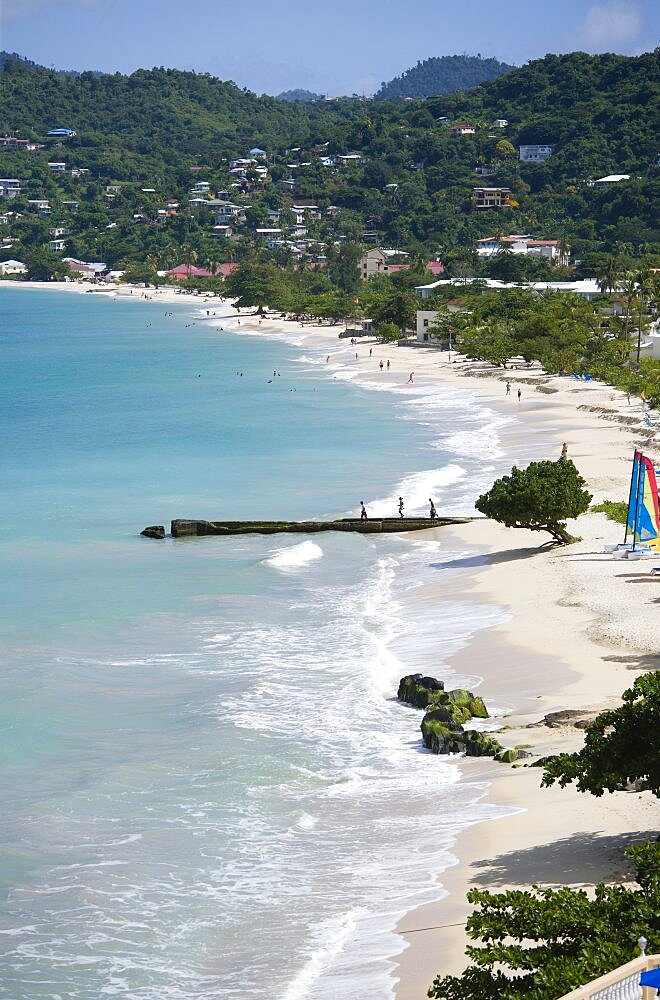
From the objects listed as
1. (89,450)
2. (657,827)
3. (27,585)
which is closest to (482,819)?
(657,827)

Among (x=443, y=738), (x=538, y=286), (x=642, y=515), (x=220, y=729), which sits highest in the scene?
(x=538, y=286)

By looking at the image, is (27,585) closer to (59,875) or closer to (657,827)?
(59,875)

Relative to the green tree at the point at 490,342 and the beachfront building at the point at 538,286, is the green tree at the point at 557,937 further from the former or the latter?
the beachfront building at the point at 538,286

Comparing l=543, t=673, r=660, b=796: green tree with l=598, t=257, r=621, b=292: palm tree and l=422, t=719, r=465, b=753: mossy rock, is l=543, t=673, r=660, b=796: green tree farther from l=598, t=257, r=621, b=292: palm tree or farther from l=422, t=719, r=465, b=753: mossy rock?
l=598, t=257, r=621, b=292: palm tree

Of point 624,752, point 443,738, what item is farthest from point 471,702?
point 624,752

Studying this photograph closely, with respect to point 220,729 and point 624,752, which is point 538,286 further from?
point 624,752

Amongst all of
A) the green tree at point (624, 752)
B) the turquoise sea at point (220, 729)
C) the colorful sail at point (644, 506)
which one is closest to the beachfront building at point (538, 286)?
the turquoise sea at point (220, 729)

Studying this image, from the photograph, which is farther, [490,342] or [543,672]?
[490,342]

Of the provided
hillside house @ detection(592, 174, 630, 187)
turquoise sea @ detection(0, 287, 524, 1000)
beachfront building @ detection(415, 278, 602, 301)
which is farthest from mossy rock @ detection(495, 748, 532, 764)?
hillside house @ detection(592, 174, 630, 187)
